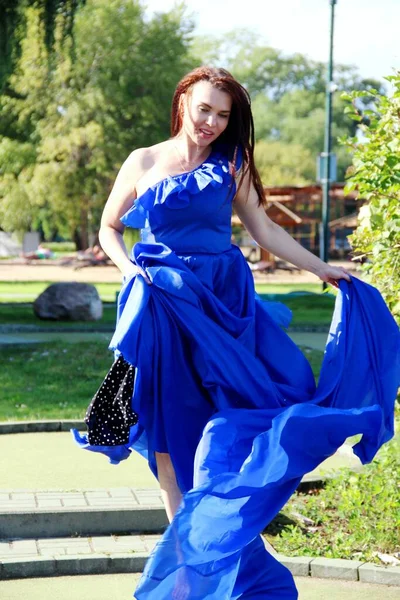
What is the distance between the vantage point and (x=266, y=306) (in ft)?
14.7

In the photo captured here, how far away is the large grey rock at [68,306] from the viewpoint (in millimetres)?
20031

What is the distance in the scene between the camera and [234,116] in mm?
4312

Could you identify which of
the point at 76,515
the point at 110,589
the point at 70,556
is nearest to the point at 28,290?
the point at 76,515

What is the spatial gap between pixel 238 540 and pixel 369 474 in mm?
2795

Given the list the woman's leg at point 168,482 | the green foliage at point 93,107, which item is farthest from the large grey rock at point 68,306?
the green foliage at point 93,107

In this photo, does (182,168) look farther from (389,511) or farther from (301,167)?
(301,167)

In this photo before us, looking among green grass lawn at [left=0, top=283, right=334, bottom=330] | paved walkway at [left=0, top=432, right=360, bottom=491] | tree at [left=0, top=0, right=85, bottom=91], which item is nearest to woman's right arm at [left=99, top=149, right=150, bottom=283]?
paved walkway at [left=0, top=432, right=360, bottom=491]

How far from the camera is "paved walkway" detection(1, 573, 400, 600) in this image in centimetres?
457

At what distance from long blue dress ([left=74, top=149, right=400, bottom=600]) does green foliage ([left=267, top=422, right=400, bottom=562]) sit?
1.16m

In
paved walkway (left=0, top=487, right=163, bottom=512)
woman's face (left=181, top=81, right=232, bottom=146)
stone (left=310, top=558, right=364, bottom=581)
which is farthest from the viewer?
paved walkway (left=0, top=487, right=163, bottom=512)

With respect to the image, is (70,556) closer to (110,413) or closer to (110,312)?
(110,413)

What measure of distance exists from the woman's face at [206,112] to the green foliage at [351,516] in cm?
211

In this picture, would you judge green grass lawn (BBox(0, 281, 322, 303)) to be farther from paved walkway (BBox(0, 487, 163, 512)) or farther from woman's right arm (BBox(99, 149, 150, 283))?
woman's right arm (BBox(99, 149, 150, 283))

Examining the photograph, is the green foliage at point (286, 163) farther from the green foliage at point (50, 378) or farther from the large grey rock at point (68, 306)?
the green foliage at point (50, 378)
